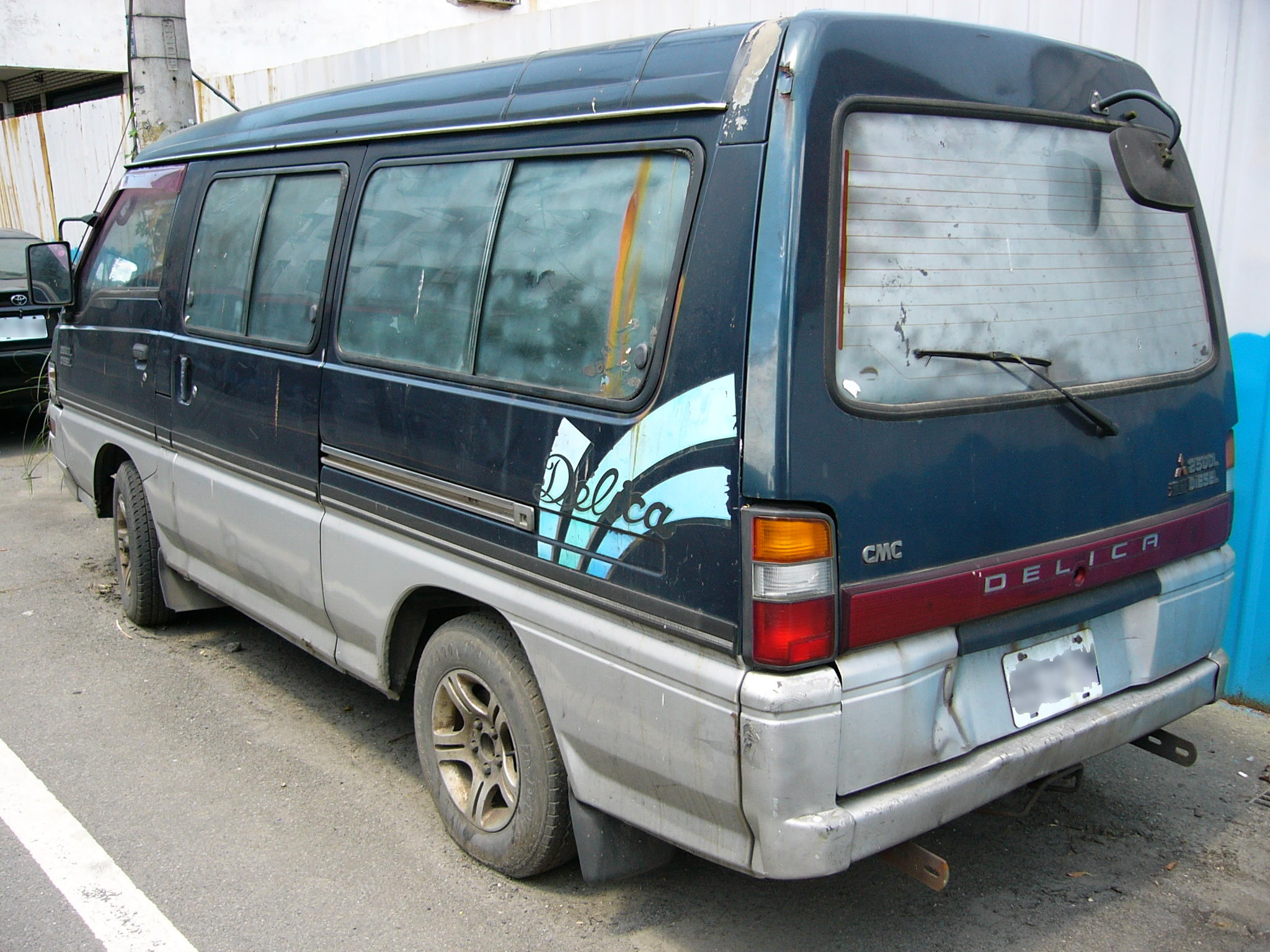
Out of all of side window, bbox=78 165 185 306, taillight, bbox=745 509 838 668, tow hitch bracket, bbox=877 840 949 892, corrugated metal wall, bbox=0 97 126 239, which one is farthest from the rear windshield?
corrugated metal wall, bbox=0 97 126 239

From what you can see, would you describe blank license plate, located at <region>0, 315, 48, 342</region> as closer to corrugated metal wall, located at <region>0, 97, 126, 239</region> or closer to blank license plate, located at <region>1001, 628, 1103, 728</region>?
corrugated metal wall, located at <region>0, 97, 126, 239</region>

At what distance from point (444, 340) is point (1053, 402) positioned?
5.26ft

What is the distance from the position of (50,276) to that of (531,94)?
11.6ft

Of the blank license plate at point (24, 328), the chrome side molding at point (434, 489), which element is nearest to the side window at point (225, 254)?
the chrome side molding at point (434, 489)

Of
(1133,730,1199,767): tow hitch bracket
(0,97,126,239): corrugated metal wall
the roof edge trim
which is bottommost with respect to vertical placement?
(1133,730,1199,767): tow hitch bracket

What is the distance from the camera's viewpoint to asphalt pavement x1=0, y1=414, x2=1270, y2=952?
9.53 feet

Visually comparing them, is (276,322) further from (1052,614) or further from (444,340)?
(1052,614)

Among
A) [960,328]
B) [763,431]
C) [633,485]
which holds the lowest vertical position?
[633,485]

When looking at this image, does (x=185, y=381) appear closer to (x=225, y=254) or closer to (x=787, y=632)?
(x=225, y=254)

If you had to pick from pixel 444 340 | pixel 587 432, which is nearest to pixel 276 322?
pixel 444 340

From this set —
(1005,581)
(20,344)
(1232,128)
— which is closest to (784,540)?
(1005,581)

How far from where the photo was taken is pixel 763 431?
2.21 m

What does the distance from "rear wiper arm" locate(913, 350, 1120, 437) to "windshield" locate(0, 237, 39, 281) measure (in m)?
9.46

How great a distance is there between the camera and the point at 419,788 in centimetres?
369
